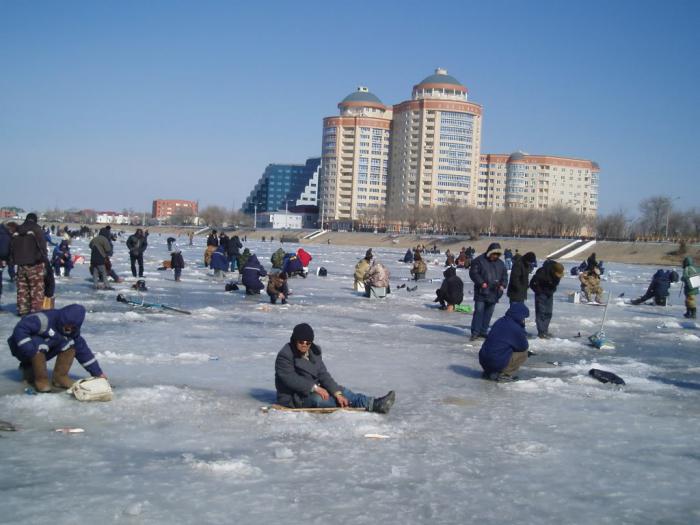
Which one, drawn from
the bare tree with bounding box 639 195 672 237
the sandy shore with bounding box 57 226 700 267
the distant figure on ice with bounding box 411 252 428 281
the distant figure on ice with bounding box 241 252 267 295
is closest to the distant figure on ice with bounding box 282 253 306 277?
the distant figure on ice with bounding box 411 252 428 281

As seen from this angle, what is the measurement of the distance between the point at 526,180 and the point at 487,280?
153812 mm

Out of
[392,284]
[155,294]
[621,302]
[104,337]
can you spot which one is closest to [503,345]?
[104,337]

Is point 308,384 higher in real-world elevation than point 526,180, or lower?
lower

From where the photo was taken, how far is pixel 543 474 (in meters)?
5.36

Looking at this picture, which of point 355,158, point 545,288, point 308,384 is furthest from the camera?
point 355,158

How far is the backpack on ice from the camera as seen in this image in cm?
692

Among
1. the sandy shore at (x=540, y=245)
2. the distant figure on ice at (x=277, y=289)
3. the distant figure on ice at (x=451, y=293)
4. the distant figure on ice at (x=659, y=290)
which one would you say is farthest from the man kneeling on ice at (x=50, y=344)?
the sandy shore at (x=540, y=245)

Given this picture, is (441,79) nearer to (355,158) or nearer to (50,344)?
(355,158)

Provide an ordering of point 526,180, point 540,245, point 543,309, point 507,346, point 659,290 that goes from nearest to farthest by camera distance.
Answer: point 507,346, point 543,309, point 659,290, point 540,245, point 526,180

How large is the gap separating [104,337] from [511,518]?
27.1 ft

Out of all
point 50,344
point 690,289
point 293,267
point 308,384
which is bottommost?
point 308,384

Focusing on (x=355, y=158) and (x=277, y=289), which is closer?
(x=277, y=289)

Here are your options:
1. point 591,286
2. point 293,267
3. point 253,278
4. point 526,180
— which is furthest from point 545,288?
point 526,180

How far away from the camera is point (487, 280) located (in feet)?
40.4
